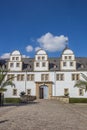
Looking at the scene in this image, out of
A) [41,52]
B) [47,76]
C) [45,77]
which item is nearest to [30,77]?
[45,77]

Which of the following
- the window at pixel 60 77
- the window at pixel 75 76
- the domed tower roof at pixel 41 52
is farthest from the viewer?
the domed tower roof at pixel 41 52

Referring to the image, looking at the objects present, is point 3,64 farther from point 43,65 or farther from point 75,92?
point 75,92

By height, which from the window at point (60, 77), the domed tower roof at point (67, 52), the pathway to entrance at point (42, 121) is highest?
the domed tower roof at point (67, 52)

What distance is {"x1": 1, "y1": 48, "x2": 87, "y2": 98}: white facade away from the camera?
52281 mm

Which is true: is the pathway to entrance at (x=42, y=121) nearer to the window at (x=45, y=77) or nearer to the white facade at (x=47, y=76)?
the white facade at (x=47, y=76)

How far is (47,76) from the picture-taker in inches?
2074

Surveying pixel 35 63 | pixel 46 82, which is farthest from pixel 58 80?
pixel 35 63

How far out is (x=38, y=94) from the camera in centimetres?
5253

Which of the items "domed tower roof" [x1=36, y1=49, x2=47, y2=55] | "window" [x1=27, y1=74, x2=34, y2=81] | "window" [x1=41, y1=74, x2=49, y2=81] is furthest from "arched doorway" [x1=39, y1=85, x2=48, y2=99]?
"domed tower roof" [x1=36, y1=49, x2=47, y2=55]

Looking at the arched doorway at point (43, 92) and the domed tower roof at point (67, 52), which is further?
the domed tower roof at point (67, 52)

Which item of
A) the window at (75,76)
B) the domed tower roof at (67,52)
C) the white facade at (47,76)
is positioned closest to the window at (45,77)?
the white facade at (47,76)

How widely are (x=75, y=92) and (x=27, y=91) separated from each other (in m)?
10.6

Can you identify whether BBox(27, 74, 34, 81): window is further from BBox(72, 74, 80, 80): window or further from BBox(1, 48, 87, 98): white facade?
BBox(72, 74, 80, 80): window

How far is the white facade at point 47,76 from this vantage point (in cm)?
5228
